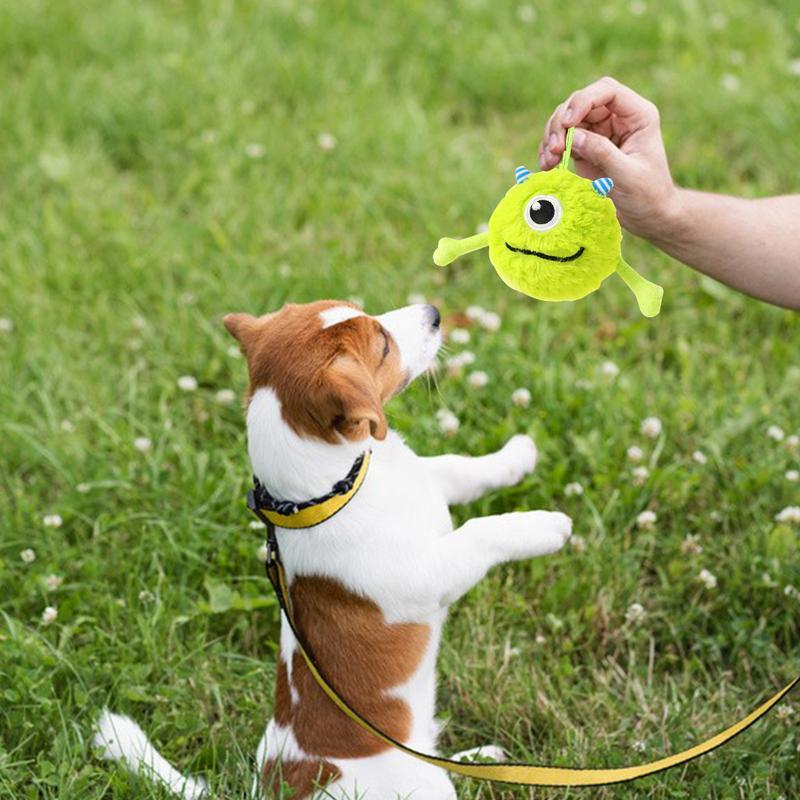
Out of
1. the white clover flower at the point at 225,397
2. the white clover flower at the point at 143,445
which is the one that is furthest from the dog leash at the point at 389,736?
the white clover flower at the point at 225,397

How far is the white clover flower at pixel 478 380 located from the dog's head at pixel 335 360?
1.06 m

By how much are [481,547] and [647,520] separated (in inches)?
35.6

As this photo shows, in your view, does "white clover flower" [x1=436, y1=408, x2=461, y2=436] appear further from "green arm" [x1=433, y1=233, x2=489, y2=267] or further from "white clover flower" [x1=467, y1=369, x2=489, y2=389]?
"green arm" [x1=433, y1=233, x2=489, y2=267]

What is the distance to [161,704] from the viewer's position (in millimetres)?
2969

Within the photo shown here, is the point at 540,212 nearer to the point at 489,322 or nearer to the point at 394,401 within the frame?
the point at 394,401

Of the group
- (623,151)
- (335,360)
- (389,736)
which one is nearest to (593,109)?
(623,151)

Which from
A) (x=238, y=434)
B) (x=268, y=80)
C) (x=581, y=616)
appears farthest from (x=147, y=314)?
(x=581, y=616)

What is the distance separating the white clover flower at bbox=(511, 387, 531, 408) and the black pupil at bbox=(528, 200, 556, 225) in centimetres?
128

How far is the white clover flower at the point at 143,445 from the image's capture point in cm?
356

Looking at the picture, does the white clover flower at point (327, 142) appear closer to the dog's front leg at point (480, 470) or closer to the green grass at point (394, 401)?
the green grass at point (394, 401)

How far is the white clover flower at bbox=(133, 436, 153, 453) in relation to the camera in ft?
11.7

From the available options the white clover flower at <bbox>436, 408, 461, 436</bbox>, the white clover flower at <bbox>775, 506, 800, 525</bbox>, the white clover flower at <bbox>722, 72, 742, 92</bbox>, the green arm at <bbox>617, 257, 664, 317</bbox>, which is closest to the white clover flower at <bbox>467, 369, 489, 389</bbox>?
the white clover flower at <bbox>436, 408, 461, 436</bbox>

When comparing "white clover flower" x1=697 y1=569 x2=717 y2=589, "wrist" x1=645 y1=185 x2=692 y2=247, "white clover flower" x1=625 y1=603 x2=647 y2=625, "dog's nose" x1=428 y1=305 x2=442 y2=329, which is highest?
"wrist" x1=645 y1=185 x2=692 y2=247

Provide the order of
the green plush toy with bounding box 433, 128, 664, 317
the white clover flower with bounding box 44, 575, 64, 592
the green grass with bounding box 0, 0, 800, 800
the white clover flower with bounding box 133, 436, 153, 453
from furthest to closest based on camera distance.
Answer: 1. the white clover flower with bounding box 133, 436, 153, 453
2. the white clover flower with bounding box 44, 575, 64, 592
3. the green grass with bounding box 0, 0, 800, 800
4. the green plush toy with bounding box 433, 128, 664, 317
